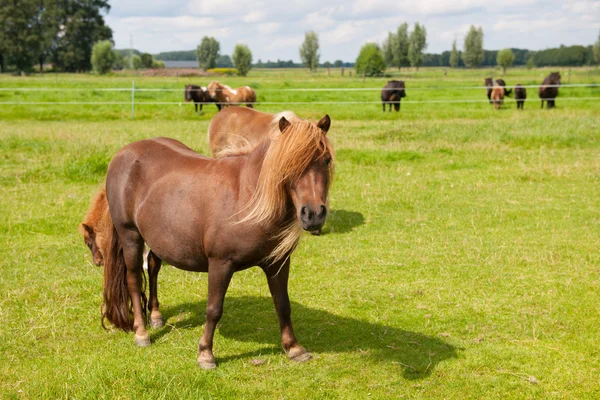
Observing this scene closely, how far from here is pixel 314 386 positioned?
4199 millimetres

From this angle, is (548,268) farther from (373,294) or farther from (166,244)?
(166,244)

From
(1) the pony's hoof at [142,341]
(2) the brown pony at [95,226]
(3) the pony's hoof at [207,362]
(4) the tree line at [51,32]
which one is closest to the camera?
(3) the pony's hoof at [207,362]

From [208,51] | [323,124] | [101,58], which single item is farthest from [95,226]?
[208,51]

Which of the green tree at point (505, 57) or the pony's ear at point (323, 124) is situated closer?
the pony's ear at point (323, 124)

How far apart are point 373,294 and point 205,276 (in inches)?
77.1

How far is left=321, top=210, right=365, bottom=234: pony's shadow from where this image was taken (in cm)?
844

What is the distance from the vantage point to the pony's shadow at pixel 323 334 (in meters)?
4.64

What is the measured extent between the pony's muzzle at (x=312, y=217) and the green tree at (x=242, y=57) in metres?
76.0

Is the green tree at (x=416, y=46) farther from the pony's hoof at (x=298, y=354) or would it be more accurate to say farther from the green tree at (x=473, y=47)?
the pony's hoof at (x=298, y=354)

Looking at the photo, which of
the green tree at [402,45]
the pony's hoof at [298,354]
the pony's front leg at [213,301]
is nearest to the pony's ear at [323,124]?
the pony's front leg at [213,301]

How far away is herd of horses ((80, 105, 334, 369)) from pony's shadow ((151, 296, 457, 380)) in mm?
334

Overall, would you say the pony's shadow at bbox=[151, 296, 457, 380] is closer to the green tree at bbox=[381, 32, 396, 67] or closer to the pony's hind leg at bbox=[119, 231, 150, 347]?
the pony's hind leg at bbox=[119, 231, 150, 347]

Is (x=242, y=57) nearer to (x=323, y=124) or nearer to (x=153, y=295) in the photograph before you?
(x=153, y=295)

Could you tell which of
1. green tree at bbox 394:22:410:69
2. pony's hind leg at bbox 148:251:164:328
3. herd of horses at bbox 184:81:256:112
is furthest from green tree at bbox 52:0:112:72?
pony's hind leg at bbox 148:251:164:328
